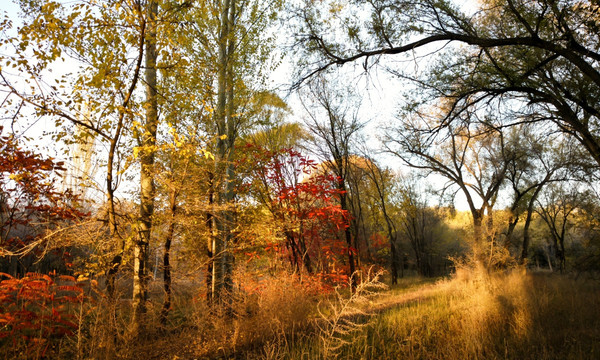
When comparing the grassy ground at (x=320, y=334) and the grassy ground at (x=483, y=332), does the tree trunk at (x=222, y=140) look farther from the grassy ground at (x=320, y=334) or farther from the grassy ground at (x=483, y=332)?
the grassy ground at (x=483, y=332)

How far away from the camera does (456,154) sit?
15.6 metres

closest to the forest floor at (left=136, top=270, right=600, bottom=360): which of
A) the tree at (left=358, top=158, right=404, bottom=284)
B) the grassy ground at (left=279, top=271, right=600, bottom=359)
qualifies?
the grassy ground at (left=279, top=271, right=600, bottom=359)

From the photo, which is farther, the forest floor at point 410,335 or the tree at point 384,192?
the tree at point 384,192

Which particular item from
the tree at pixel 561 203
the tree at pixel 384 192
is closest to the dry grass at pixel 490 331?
the tree at pixel 384 192

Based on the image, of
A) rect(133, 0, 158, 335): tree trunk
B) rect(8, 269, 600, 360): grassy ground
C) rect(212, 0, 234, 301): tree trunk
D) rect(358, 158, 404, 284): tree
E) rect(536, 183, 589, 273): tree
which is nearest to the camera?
rect(8, 269, 600, 360): grassy ground

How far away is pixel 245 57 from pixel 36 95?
4623mm

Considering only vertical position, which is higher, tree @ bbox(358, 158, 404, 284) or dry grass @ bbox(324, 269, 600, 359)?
tree @ bbox(358, 158, 404, 284)

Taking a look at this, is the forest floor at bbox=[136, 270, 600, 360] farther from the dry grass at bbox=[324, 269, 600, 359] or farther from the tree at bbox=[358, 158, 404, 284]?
the tree at bbox=[358, 158, 404, 284]

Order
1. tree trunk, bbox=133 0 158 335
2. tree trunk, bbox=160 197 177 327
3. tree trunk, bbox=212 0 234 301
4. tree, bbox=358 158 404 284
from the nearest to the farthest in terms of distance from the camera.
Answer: tree trunk, bbox=133 0 158 335 < tree trunk, bbox=160 197 177 327 < tree trunk, bbox=212 0 234 301 < tree, bbox=358 158 404 284

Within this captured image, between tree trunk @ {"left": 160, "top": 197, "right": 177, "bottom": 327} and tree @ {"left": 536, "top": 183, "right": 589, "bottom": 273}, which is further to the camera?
tree @ {"left": 536, "top": 183, "right": 589, "bottom": 273}

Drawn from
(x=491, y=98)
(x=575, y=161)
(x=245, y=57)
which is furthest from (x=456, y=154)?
(x=245, y=57)

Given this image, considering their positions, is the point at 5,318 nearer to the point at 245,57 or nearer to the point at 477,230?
the point at 245,57

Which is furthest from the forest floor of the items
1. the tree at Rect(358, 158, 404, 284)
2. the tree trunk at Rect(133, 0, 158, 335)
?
the tree at Rect(358, 158, 404, 284)

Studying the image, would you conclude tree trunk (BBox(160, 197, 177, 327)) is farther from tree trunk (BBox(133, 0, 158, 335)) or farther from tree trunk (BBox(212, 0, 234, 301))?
tree trunk (BBox(212, 0, 234, 301))
